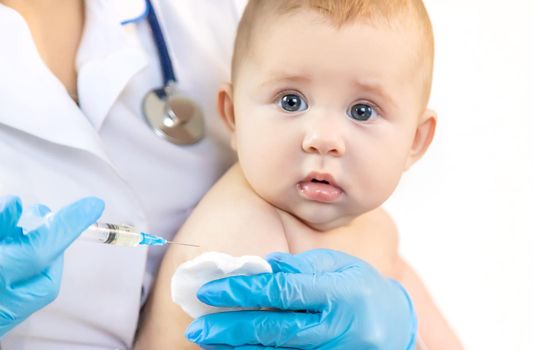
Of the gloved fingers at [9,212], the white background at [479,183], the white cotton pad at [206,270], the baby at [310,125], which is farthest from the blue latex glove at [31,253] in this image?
the white background at [479,183]

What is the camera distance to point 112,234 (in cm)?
97

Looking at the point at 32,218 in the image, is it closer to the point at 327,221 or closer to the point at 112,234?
the point at 112,234

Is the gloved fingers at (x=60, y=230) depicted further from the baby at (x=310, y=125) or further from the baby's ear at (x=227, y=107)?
the baby's ear at (x=227, y=107)

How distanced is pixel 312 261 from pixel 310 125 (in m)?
0.19

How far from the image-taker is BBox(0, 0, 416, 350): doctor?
3.04 ft

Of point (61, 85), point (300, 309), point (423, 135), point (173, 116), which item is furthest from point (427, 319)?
point (61, 85)

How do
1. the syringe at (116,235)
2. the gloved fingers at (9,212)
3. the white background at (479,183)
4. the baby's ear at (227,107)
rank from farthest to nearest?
the white background at (479,183) → the baby's ear at (227,107) → the syringe at (116,235) → the gloved fingers at (9,212)

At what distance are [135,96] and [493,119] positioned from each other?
38.6 inches

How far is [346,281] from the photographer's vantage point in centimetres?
104

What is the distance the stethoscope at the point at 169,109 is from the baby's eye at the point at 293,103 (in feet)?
0.69

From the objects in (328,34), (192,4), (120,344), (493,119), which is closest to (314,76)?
(328,34)

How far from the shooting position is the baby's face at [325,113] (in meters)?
1.08

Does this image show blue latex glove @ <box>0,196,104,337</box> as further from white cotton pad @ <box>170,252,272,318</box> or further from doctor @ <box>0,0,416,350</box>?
white cotton pad @ <box>170,252,272,318</box>

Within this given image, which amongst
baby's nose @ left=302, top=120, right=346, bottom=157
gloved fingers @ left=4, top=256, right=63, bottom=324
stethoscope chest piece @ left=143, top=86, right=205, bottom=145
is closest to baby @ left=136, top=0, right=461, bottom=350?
baby's nose @ left=302, top=120, right=346, bottom=157
